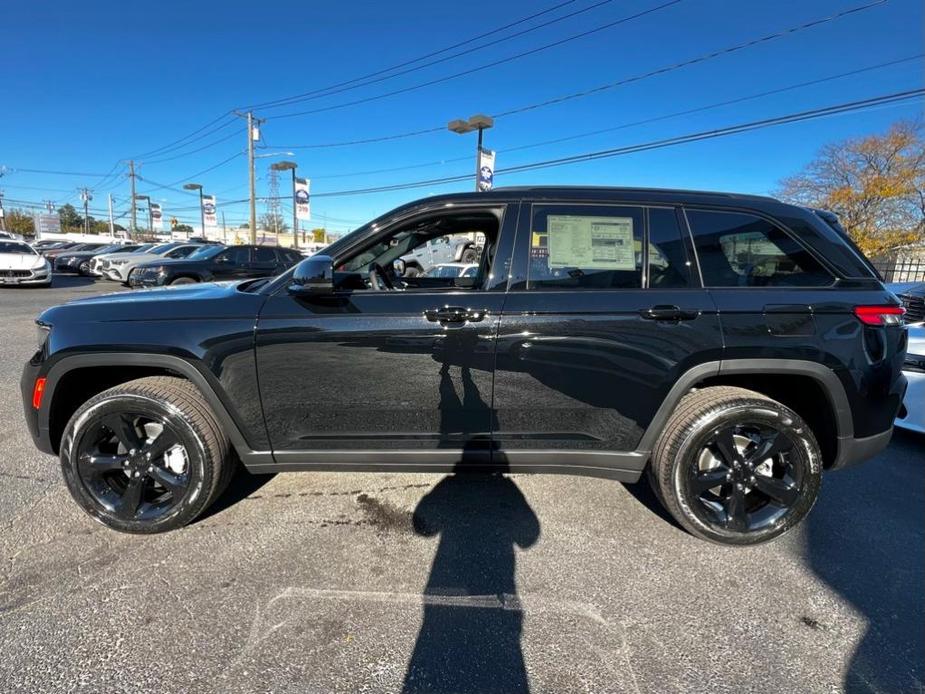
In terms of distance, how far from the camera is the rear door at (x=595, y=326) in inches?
95.0

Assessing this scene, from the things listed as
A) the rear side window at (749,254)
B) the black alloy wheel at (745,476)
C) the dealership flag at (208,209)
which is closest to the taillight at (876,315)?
the rear side window at (749,254)

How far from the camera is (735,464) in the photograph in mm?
2566

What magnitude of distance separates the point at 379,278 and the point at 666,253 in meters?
1.80

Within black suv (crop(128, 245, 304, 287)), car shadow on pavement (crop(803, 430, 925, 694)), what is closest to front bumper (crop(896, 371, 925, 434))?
car shadow on pavement (crop(803, 430, 925, 694))

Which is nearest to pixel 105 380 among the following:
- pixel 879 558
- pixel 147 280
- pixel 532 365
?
pixel 532 365

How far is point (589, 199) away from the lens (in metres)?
2.59

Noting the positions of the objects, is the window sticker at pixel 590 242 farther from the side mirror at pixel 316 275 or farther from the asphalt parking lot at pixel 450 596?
the asphalt parking lot at pixel 450 596

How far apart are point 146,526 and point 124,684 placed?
961 millimetres

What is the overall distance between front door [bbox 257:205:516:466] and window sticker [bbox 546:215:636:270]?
246mm

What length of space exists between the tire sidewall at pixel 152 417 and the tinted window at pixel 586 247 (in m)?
1.95

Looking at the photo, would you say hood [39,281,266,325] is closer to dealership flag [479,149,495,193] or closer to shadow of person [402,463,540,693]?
shadow of person [402,463,540,693]

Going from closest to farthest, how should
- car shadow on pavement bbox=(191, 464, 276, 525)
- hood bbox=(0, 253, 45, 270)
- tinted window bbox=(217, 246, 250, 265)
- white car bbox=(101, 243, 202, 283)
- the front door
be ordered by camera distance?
1. the front door
2. car shadow on pavement bbox=(191, 464, 276, 525)
3. tinted window bbox=(217, 246, 250, 265)
4. hood bbox=(0, 253, 45, 270)
5. white car bbox=(101, 243, 202, 283)

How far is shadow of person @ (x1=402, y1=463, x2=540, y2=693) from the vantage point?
1.82 m

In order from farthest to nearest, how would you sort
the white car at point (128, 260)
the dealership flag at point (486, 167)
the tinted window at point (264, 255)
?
the dealership flag at point (486, 167) → the white car at point (128, 260) → the tinted window at point (264, 255)
